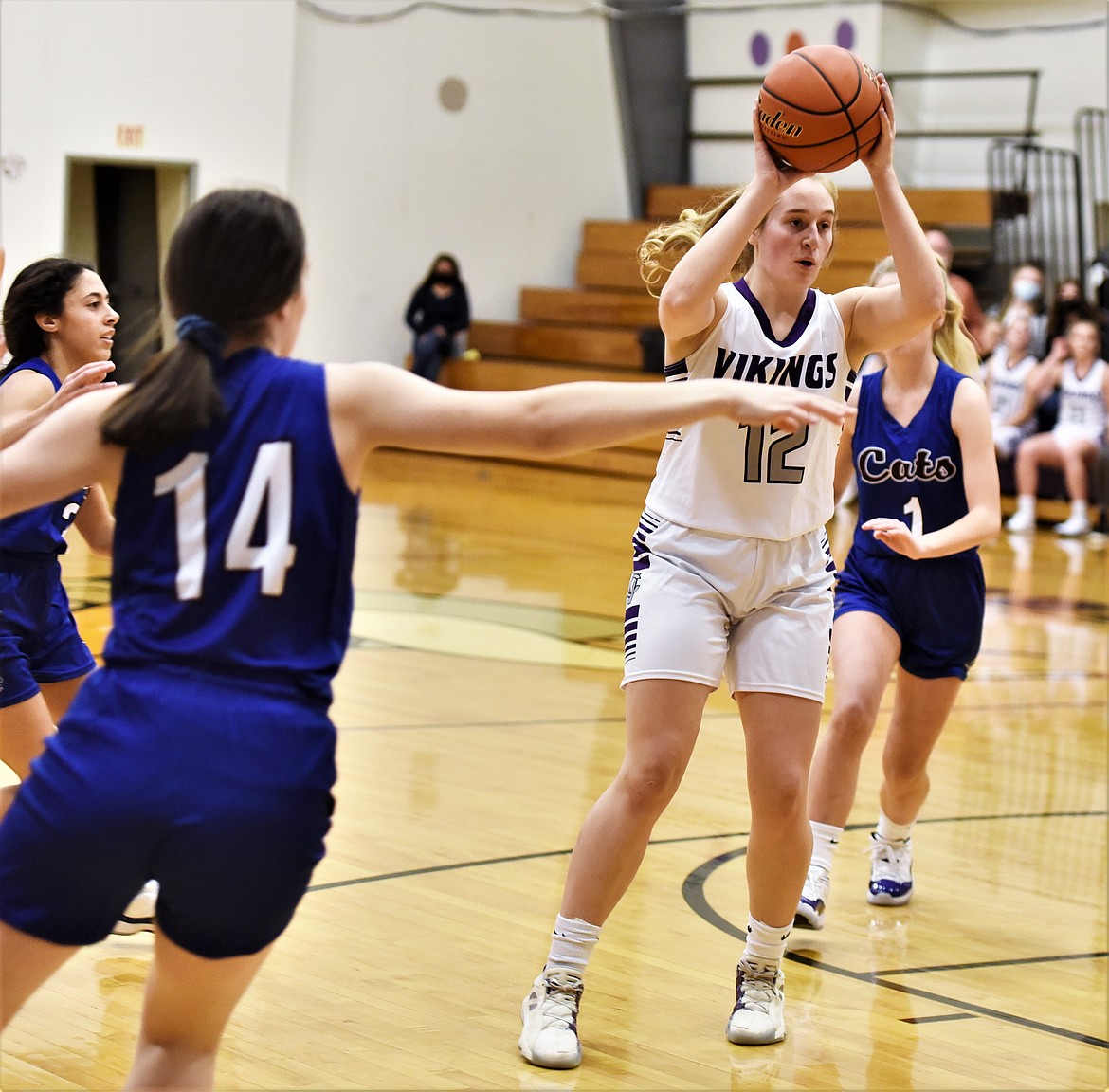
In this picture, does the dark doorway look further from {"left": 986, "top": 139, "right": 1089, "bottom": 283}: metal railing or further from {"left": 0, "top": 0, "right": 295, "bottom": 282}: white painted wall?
{"left": 986, "top": 139, "right": 1089, "bottom": 283}: metal railing

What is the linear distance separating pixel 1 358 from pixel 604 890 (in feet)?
5.58

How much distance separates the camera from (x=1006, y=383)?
43.0ft

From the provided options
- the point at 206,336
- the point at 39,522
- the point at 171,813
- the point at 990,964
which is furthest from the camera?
the point at 990,964

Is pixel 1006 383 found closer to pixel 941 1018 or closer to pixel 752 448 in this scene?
pixel 941 1018

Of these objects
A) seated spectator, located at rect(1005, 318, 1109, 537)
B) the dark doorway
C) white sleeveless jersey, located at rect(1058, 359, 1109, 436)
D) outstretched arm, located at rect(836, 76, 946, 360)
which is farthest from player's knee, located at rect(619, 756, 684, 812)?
white sleeveless jersey, located at rect(1058, 359, 1109, 436)

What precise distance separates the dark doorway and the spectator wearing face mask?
8.15 meters

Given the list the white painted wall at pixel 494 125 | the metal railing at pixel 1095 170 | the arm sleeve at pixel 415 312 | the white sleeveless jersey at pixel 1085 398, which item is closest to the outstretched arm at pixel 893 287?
the white painted wall at pixel 494 125

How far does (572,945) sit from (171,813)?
134cm

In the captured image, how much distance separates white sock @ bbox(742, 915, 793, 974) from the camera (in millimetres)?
3166

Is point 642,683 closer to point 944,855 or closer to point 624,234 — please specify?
point 944,855

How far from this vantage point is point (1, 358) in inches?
134

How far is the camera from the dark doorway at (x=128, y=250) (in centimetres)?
494

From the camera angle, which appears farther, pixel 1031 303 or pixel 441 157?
pixel 441 157

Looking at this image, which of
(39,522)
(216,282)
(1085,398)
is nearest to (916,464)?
(39,522)
